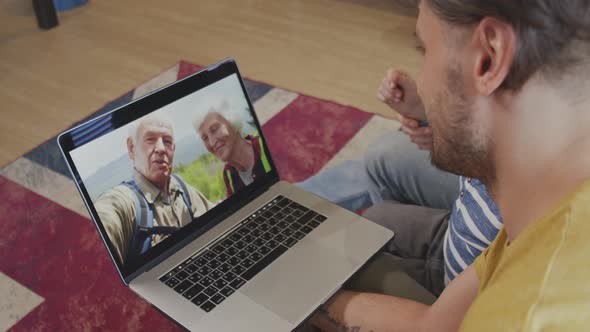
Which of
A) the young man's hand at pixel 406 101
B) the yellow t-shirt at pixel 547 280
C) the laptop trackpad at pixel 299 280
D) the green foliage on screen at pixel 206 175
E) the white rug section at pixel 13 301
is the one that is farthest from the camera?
the white rug section at pixel 13 301

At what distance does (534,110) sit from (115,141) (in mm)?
591

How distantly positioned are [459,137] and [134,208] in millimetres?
497

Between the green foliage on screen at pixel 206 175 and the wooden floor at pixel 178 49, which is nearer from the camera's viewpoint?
the green foliage on screen at pixel 206 175

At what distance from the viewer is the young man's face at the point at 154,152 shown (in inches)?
34.6

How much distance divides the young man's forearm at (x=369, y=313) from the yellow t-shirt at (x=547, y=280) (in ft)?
1.03

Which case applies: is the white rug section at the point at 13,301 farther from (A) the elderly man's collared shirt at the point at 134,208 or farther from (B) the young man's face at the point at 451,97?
(B) the young man's face at the point at 451,97

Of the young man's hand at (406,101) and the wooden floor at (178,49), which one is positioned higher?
the young man's hand at (406,101)

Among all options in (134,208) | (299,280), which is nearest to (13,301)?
(134,208)

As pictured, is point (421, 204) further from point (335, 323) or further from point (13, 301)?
point (13, 301)

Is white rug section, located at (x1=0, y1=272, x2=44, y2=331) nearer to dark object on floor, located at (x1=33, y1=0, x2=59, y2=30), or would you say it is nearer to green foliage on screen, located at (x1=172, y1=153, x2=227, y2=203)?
green foliage on screen, located at (x1=172, y1=153, x2=227, y2=203)

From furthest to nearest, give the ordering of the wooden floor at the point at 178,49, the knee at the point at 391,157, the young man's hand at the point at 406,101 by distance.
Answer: the wooden floor at the point at 178,49
the knee at the point at 391,157
the young man's hand at the point at 406,101

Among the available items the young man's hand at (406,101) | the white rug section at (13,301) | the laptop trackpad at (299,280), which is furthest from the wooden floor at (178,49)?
the laptop trackpad at (299,280)

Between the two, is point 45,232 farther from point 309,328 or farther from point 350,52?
point 350,52

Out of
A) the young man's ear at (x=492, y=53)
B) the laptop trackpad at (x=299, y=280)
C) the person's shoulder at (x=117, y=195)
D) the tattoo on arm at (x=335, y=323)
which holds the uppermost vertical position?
the young man's ear at (x=492, y=53)
